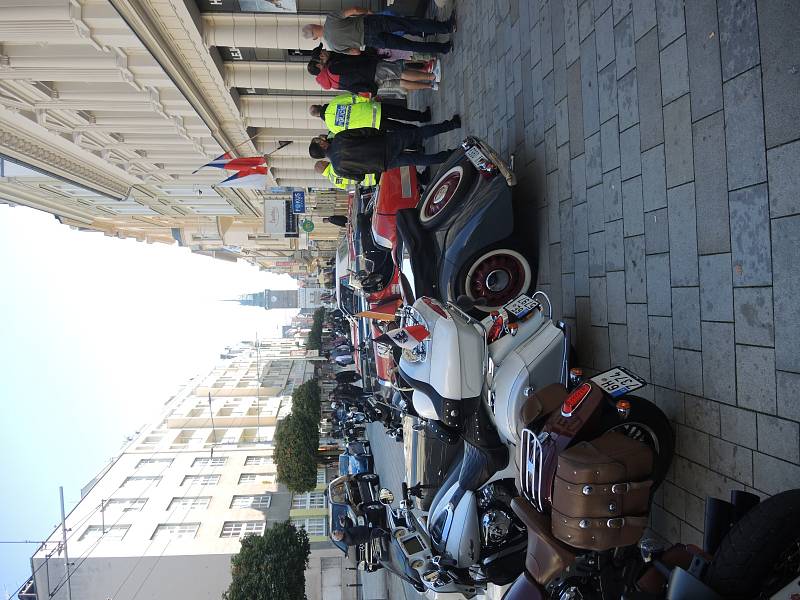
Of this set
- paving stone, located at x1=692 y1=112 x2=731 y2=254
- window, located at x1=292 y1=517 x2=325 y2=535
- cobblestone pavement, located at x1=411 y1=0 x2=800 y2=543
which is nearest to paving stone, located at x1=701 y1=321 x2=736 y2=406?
cobblestone pavement, located at x1=411 y1=0 x2=800 y2=543

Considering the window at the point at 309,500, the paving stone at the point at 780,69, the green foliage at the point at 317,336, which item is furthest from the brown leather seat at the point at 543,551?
the green foliage at the point at 317,336

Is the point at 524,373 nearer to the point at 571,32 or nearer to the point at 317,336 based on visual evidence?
the point at 571,32

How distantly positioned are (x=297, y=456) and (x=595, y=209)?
19.0 metres

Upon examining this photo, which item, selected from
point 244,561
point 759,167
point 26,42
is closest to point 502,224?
point 759,167

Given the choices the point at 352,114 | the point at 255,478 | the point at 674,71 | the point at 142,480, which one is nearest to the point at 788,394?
the point at 674,71

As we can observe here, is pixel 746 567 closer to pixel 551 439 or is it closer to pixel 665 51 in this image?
pixel 551 439

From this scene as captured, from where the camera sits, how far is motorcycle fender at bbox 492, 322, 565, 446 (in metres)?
4.20

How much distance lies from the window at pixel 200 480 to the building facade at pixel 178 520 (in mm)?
58

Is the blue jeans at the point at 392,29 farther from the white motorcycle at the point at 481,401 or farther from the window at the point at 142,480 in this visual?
the window at the point at 142,480

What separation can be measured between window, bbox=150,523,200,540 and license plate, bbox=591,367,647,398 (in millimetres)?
26136

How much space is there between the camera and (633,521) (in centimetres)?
292

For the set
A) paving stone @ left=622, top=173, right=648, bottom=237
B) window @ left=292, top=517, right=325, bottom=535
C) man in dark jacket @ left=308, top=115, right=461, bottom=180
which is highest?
man in dark jacket @ left=308, top=115, right=461, bottom=180

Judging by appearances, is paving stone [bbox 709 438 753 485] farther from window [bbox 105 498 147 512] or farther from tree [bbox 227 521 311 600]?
window [bbox 105 498 147 512]

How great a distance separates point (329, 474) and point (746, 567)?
28.7 meters
